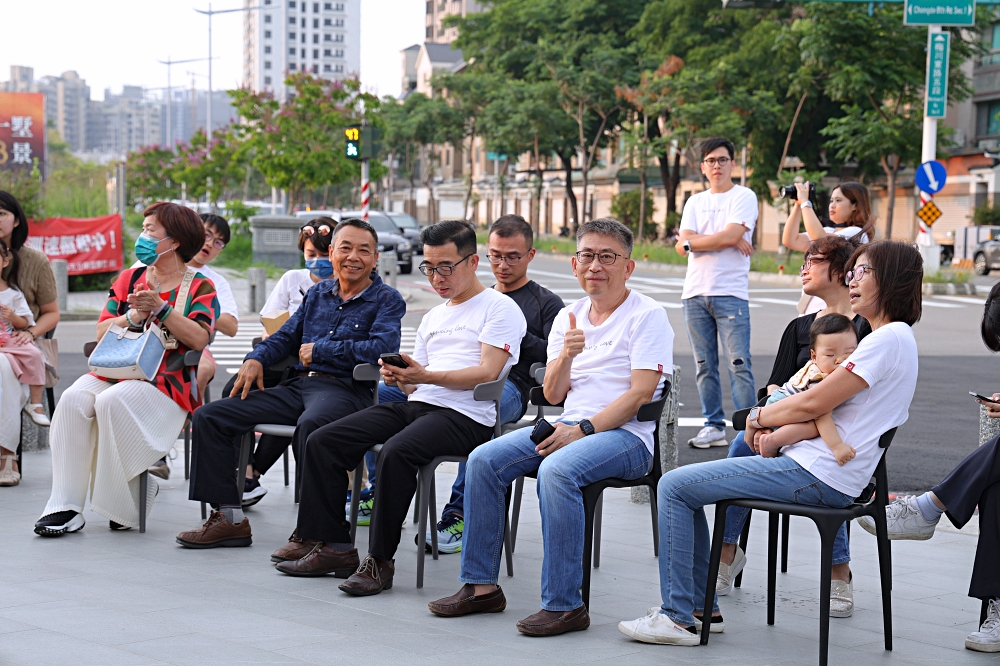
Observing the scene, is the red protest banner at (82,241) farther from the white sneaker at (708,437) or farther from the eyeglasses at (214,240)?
the white sneaker at (708,437)

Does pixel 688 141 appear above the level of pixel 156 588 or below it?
above

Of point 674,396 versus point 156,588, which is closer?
point 156,588

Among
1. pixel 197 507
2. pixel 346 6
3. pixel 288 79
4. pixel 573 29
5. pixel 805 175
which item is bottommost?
pixel 197 507

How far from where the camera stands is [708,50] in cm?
4256

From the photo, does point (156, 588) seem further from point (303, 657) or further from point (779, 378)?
point (779, 378)

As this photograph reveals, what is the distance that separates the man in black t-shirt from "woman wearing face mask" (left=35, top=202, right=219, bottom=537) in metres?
1.13

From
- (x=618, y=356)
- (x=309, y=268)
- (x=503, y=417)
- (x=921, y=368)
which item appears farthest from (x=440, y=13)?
(x=618, y=356)

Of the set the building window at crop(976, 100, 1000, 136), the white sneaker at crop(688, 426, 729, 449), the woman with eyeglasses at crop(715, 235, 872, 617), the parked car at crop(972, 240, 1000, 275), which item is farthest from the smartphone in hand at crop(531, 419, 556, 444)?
the building window at crop(976, 100, 1000, 136)

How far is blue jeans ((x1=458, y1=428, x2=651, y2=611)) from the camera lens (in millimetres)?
4652

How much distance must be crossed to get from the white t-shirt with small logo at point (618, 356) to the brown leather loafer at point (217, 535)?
6.25ft

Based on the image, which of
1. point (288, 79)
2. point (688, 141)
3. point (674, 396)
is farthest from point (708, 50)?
point (674, 396)

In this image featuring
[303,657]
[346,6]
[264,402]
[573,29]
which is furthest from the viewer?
[346,6]

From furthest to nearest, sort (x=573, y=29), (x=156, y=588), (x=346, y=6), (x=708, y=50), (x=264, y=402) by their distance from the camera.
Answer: (x=346, y=6) → (x=573, y=29) → (x=708, y=50) → (x=264, y=402) → (x=156, y=588)

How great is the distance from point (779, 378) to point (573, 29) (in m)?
46.9
